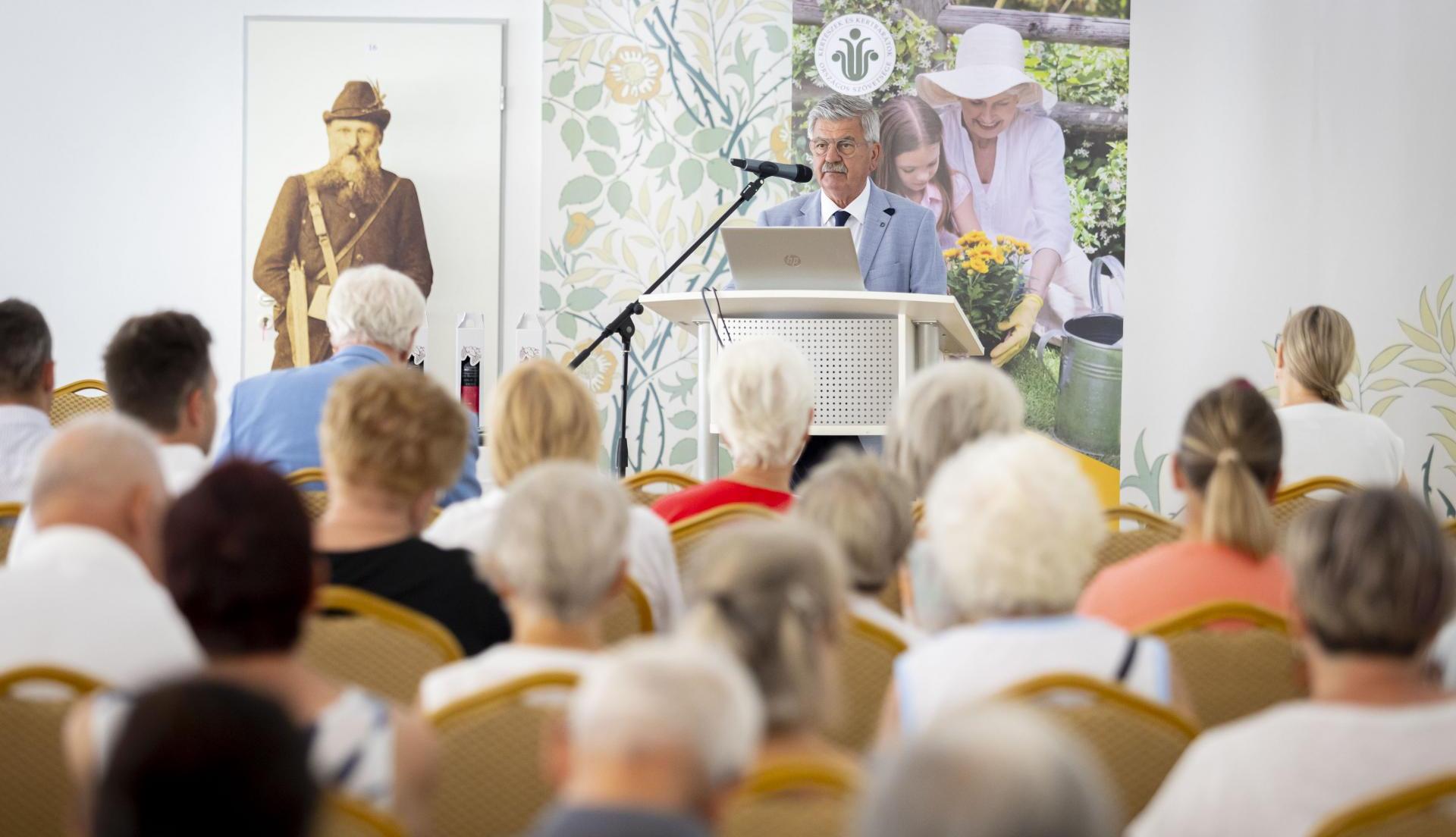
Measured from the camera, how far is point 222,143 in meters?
7.61

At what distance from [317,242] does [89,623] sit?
5.77 m

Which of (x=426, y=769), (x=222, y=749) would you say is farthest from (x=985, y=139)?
(x=222, y=749)

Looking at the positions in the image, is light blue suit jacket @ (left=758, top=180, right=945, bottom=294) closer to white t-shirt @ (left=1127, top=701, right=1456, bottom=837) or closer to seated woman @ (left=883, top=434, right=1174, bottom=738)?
seated woman @ (left=883, top=434, right=1174, bottom=738)

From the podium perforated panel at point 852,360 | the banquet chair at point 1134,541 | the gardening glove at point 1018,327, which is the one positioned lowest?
the banquet chair at point 1134,541

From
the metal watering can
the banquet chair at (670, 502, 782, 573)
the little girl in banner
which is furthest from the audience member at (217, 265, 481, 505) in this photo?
the metal watering can

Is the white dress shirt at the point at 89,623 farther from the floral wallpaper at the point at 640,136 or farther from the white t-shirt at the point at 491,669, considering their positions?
the floral wallpaper at the point at 640,136

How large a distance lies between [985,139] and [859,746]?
561 centimetres

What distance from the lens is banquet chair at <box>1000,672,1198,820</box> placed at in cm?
165

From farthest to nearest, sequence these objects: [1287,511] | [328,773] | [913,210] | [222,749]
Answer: [913,210], [1287,511], [328,773], [222,749]

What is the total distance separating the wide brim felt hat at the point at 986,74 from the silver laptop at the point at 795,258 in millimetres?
2699

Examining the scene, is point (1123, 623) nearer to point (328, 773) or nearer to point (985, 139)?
point (328, 773)

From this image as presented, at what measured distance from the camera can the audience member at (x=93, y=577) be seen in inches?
72.0

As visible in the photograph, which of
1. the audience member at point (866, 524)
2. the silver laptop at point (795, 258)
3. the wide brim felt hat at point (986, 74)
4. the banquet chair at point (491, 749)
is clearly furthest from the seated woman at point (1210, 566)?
the wide brim felt hat at point (986, 74)

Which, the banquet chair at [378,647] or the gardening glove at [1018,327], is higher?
the gardening glove at [1018,327]
